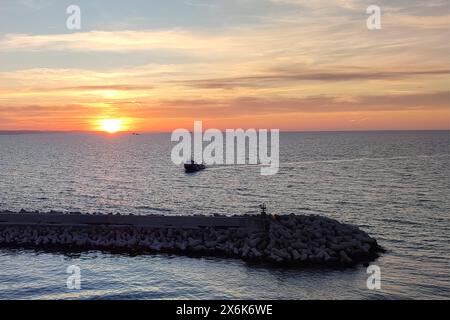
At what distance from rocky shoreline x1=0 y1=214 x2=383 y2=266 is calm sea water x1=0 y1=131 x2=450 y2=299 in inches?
53.2

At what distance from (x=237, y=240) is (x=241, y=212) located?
23.6m

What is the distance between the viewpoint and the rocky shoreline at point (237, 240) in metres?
34.1

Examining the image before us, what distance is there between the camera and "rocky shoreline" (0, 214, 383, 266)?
34.1 m

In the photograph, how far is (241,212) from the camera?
59.9 m

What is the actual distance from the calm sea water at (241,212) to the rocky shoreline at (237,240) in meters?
1.35

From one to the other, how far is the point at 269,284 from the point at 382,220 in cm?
2535

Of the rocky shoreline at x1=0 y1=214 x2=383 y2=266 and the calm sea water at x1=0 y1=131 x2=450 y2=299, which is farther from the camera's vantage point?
the rocky shoreline at x1=0 y1=214 x2=383 y2=266

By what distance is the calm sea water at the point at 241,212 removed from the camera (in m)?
28.9

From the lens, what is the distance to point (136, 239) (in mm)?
37344

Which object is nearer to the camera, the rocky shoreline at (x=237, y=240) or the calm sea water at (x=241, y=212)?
the calm sea water at (x=241, y=212)

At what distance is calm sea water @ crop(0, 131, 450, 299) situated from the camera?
94.9 feet
